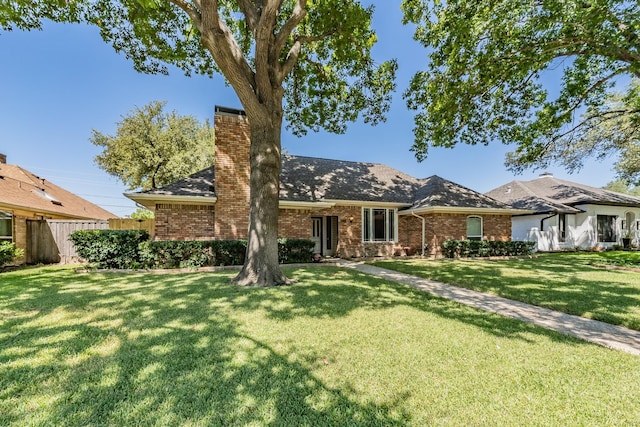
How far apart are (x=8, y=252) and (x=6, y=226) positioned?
1.98 meters

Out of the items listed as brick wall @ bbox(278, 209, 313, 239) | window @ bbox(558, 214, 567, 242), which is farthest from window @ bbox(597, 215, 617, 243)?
brick wall @ bbox(278, 209, 313, 239)

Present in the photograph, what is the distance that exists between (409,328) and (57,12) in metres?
13.0

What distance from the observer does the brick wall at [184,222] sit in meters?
10.6

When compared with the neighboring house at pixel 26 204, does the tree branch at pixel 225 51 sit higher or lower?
higher

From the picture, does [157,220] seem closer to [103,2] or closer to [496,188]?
[103,2]

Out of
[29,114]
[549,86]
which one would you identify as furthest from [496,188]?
[29,114]

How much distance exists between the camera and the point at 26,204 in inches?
473

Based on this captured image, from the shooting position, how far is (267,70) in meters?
7.24

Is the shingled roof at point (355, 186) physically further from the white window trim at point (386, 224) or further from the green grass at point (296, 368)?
the green grass at point (296, 368)

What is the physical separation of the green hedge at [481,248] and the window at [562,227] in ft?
21.9

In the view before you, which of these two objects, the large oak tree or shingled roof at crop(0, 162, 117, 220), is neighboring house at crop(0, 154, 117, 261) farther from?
the large oak tree

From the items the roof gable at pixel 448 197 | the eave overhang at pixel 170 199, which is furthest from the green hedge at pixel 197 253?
the roof gable at pixel 448 197

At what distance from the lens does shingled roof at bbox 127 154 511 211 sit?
40.6 ft

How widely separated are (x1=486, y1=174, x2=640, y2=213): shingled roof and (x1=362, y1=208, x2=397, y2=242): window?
10.8 m
